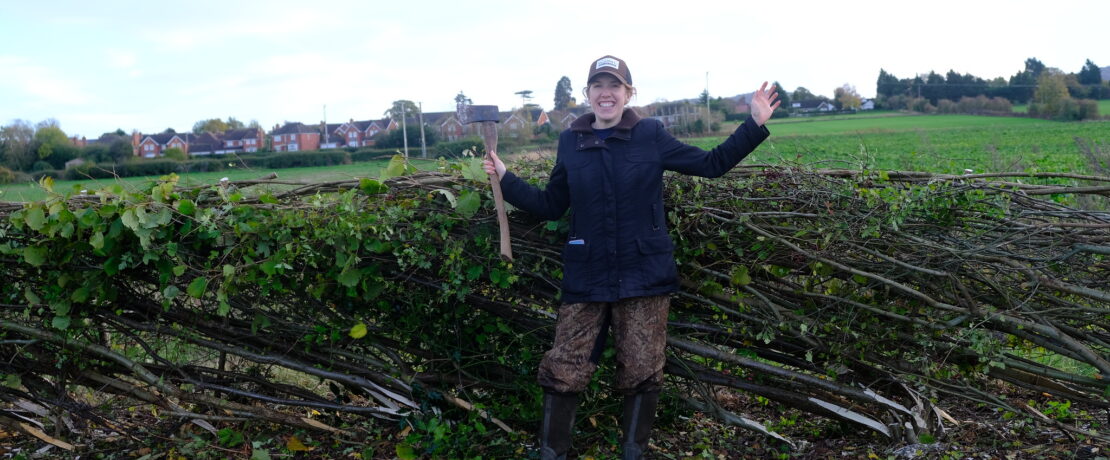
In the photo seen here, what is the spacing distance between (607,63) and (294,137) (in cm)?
3383

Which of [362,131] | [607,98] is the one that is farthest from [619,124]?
[362,131]

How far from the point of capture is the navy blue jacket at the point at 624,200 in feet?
11.5

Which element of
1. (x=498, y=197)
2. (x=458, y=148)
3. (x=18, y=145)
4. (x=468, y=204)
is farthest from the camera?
(x=18, y=145)

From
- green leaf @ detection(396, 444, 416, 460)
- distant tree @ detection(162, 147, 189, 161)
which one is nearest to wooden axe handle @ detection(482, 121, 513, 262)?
green leaf @ detection(396, 444, 416, 460)

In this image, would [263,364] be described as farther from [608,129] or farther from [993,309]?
[993,309]

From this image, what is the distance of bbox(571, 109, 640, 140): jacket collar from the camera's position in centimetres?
360

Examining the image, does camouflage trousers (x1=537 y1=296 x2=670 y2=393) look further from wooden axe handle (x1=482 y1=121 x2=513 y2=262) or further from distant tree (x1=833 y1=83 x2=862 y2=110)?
distant tree (x1=833 y1=83 x2=862 y2=110)

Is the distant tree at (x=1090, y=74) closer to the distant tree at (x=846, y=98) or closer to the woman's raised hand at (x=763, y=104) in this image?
the distant tree at (x=846, y=98)

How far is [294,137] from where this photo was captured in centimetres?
3534

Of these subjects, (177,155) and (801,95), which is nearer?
(177,155)

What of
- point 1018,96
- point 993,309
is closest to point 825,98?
point 1018,96

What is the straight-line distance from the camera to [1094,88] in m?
58.2

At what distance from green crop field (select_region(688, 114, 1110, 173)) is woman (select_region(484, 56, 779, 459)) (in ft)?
2.16

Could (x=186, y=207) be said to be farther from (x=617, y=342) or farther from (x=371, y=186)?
(x=617, y=342)
